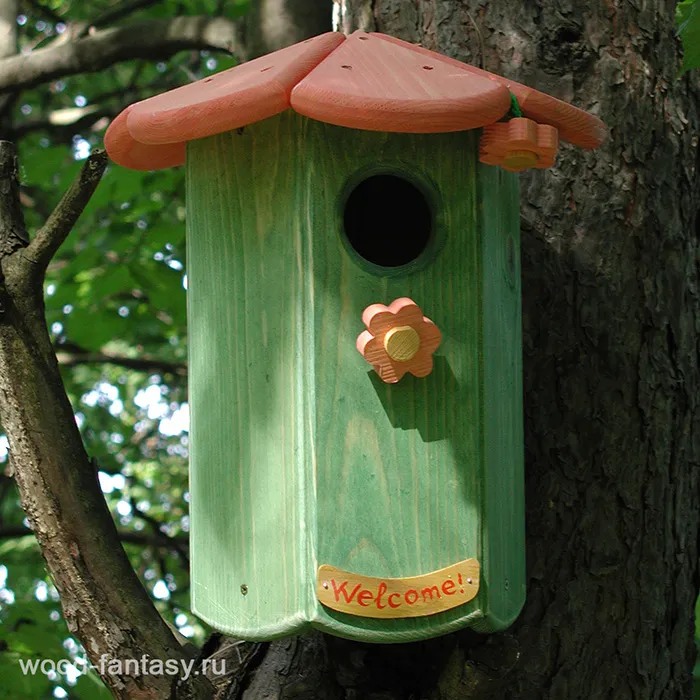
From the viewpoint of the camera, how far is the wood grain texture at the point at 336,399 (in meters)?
1.69

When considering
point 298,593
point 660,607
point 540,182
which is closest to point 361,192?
point 540,182

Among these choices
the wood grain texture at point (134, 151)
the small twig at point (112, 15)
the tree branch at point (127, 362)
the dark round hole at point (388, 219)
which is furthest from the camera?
the tree branch at point (127, 362)

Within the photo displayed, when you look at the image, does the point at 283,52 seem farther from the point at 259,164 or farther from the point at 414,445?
the point at 414,445

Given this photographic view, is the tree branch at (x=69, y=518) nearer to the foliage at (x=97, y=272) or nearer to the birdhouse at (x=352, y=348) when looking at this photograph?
the birdhouse at (x=352, y=348)

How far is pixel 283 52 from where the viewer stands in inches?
72.1

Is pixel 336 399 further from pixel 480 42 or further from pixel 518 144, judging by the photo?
pixel 480 42

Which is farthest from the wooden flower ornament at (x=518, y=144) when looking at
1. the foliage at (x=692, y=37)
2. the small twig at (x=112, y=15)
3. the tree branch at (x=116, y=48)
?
the small twig at (x=112, y=15)

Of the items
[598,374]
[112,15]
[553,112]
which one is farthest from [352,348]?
[112,15]

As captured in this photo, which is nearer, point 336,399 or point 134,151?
point 336,399

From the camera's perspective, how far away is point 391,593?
1.67 metres

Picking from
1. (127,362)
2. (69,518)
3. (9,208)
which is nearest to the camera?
(69,518)

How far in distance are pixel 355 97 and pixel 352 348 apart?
0.39m

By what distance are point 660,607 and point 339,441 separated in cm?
86

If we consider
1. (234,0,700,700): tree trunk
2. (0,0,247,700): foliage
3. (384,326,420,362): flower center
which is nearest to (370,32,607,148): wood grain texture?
(234,0,700,700): tree trunk
